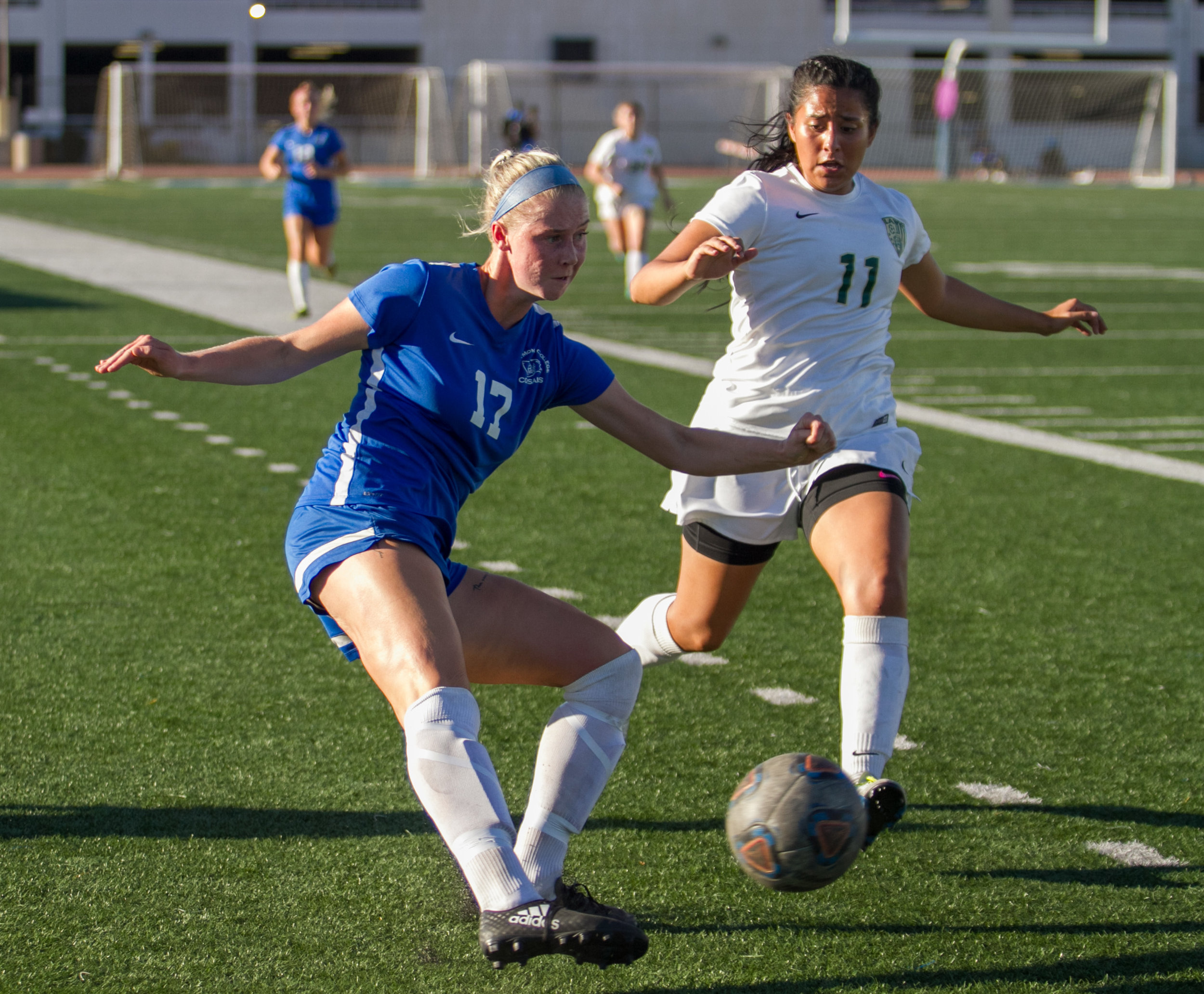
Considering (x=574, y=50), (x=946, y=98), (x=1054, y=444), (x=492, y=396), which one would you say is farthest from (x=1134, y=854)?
(x=574, y=50)

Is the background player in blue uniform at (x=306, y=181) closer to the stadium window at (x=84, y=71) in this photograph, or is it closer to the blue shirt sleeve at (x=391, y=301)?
the blue shirt sleeve at (x=391, y=301)

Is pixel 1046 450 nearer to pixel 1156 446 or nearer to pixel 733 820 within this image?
pixel 1156 446

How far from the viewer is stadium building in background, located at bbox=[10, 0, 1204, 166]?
5091 cm

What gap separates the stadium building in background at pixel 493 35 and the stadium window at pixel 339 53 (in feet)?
0.21

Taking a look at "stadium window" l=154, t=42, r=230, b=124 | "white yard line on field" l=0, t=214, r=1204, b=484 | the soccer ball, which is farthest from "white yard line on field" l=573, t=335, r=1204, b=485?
"stadium window" l=154, t=42, r=230, b=124

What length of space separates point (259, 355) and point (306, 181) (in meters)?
12.2

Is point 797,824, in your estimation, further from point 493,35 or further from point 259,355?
point 493,35

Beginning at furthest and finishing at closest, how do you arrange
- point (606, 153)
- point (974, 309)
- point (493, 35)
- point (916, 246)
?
point (493, 35) < point (606, 153) < point (974, 309) < point (916, 246)

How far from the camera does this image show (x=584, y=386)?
3664 millimetres

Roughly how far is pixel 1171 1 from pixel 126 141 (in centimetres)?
3631

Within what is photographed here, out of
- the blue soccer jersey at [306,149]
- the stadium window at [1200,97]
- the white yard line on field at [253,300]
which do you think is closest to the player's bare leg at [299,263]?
the white yard line on field at [253,300]

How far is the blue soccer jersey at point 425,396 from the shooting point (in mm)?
3410

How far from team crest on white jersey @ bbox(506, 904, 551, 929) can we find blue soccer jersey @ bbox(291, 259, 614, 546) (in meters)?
0.88

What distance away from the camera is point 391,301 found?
3416 mm
